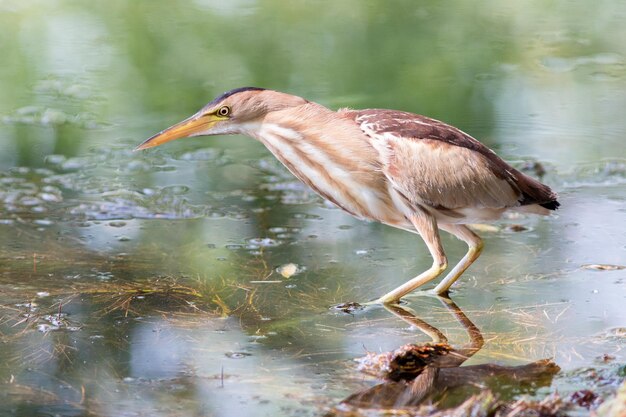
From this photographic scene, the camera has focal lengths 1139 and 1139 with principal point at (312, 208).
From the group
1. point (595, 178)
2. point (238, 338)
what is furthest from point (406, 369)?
point (595, 178)

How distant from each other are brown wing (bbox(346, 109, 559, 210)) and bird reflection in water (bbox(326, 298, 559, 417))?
0.63 metres

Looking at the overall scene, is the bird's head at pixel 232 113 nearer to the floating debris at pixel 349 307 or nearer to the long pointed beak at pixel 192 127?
the long pointed beak at pixel 192 127

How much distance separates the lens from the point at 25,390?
9.52 ft

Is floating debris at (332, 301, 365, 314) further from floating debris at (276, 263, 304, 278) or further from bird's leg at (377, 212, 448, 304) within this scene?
floating debris at (276, 263, 304, 278)

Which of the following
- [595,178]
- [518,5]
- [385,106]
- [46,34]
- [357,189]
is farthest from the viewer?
[518,5]

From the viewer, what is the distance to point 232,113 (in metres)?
3.63

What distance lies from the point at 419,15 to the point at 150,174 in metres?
3.65

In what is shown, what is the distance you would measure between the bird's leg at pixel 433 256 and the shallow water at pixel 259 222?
0.06m

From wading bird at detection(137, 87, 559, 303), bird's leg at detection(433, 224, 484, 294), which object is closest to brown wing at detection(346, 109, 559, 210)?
wading bird at detection(137, 87, 559, 303)

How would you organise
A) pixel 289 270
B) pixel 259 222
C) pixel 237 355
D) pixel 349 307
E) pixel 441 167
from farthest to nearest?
pixel 259 222 → pixel 289 270 → pixel 441 167 → pixel 349 307 → pixel 237 355

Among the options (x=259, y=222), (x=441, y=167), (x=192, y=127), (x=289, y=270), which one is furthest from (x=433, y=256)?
(x=259, y=222)

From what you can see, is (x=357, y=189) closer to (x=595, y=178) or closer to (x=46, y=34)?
(x=595, y=178)

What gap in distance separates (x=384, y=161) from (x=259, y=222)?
3.29 ft

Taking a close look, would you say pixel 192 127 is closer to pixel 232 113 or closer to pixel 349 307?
pixel 232 113
